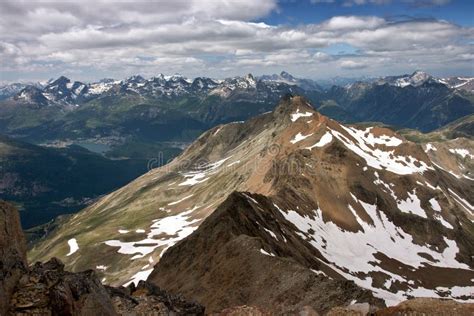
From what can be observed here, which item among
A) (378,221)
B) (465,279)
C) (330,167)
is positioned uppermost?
(330,167)

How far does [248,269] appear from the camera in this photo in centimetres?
6975

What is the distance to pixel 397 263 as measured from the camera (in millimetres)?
151875

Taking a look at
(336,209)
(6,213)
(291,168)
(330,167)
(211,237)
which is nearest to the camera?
(6,213)

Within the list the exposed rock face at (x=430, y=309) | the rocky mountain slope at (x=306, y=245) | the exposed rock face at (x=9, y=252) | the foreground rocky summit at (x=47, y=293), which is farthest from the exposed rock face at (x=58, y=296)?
the rocky mountain slope at (x=306, y=245)

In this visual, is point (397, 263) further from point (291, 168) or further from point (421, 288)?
point (291, 168)

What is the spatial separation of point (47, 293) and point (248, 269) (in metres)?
44.0

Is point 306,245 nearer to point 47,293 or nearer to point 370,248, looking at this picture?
point 370,248

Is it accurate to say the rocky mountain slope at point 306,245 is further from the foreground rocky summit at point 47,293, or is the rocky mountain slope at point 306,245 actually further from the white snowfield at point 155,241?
the foreground rocky summit at point 47,293

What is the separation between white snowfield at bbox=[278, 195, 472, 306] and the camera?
126m

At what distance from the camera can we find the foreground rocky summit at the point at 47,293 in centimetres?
2842

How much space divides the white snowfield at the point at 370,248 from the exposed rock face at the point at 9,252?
91.4 m

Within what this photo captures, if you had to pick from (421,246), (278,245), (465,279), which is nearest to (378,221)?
(421,246)

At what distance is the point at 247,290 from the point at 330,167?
136375 mm

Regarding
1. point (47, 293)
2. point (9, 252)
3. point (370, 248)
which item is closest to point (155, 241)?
point (370, 248)
